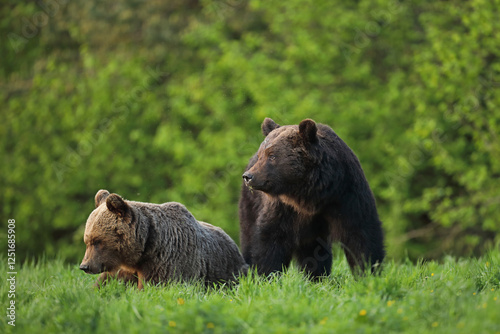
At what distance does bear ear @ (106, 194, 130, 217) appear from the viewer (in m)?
5.62

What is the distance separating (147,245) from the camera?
5910mm

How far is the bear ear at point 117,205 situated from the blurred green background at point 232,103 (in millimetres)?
9951

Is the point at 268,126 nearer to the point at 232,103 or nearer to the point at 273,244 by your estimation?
the point at 273,244

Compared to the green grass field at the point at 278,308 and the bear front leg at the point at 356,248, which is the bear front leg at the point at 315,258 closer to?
the bear front leg at the point at 356,248

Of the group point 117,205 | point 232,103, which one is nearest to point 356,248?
point 117,205

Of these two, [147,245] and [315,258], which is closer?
[147,245]

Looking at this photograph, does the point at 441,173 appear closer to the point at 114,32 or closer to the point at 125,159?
the point at 125,159

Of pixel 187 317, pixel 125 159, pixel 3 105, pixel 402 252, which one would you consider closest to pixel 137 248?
pixel 187 317

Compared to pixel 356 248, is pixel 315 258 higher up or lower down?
lower down

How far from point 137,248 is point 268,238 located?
1.27 meters

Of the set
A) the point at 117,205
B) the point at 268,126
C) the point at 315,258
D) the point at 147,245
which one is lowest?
the point at 315,258

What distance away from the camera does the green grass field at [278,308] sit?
4.18m

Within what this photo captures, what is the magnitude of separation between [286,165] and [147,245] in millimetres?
1475

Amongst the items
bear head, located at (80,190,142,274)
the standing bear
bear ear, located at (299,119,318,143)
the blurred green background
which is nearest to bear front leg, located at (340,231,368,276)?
the standing bear
